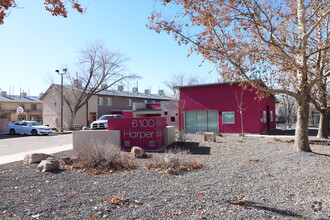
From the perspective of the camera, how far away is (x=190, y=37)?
32.3 feet

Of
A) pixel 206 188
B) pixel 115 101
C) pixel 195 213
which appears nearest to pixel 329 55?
pixel 206 188

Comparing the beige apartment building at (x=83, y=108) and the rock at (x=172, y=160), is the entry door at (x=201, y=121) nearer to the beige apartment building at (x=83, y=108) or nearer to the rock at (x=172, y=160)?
the beige apartment building at (x=83, y=108)

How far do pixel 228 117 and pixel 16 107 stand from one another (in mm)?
46358

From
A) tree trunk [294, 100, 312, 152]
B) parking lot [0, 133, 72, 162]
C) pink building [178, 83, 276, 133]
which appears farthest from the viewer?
pink building [178, 83, 276, 133]

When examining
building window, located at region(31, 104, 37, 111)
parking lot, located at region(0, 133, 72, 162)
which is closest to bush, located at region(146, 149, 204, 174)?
parking lot, located at region(0, 133, 72, 162)

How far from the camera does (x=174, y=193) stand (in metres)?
5.35

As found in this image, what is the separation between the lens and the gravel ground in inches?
171

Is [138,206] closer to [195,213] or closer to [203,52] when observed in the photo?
[195,213]

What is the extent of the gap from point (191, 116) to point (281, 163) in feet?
50.8

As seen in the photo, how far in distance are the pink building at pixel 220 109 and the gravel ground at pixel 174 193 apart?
42.5 ft

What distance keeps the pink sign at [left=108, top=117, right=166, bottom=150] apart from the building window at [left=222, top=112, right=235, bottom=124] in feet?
35.8

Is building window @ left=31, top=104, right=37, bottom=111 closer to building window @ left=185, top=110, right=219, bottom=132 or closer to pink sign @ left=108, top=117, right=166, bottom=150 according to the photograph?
building window @ left=185, top=110, right=219, bottom=132

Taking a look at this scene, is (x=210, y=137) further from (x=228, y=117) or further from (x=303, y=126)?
(x=228, y=117)

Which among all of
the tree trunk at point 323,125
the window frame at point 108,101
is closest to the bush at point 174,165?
the tree trunk at point 323,125
